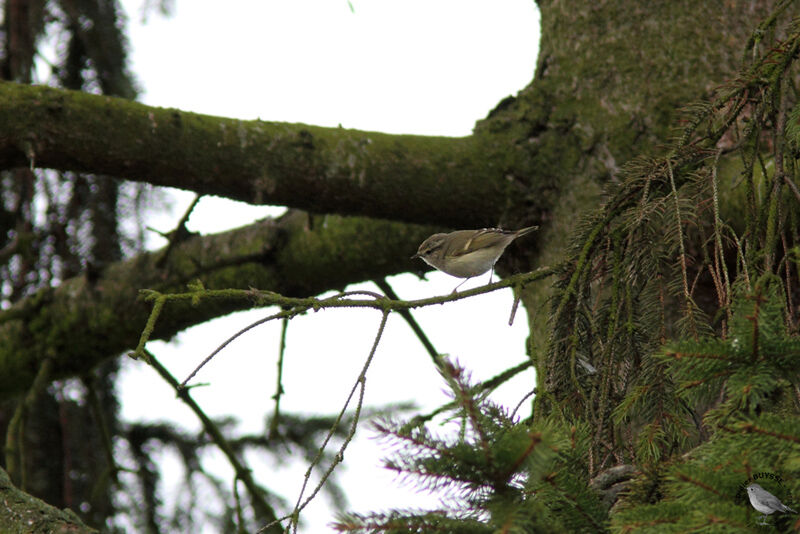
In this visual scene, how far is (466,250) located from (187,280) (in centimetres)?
130

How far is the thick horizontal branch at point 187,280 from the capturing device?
154 inches

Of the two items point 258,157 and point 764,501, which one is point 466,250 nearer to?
point 258,157

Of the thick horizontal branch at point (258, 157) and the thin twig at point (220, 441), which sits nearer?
the thick horizontal branch at point (258, 157)

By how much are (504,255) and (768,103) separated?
1.78 metres

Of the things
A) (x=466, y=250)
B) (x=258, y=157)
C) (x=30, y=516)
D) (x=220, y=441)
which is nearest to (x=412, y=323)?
(x=466, y=250)

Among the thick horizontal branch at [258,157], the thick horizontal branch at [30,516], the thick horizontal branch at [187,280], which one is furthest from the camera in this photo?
the thick horizontal branch at [187,280]

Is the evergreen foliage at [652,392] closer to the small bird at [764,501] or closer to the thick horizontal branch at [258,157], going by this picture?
the small bird at [764,501]

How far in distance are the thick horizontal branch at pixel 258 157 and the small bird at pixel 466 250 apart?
0.08m

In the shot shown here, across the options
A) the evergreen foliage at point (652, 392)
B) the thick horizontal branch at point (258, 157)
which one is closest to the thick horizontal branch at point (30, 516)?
the evergreen foliage at point (652, 392)

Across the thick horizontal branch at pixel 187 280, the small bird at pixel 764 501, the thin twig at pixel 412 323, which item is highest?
the thick horizontal branch at pixel 187 280

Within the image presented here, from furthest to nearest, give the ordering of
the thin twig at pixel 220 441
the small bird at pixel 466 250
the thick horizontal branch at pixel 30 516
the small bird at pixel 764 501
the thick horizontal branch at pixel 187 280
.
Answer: the thick horizontal branch at pixel 187 280 → the thin twig at pixel 220 441 → the small bird at pixel 466 250 → the thick horizontal branch at pixel 30 516 → the small bird at pixel 764 501

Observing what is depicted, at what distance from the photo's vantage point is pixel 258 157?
3.16 meters

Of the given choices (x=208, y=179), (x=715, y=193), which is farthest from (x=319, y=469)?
(x=715, y=193)

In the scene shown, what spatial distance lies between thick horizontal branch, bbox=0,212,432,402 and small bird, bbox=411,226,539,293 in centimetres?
21
